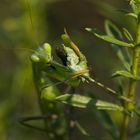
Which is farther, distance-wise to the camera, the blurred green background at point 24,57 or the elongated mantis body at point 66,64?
the blurred green background at point 24,57

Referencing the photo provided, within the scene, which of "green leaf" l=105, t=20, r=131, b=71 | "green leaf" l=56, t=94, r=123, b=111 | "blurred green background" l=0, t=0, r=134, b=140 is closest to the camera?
"green leaf" l=56, t=94, r=123, b=111

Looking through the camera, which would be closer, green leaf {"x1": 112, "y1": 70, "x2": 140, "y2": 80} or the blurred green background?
green leaf {"x1": 112, "y1": 70, "x2": 140, "y2": 80}

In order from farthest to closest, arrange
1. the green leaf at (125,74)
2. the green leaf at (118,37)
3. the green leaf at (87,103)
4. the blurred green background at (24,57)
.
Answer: the blurred green background at (24,57), the green leaf at (118,37), the green leaf at (87,103), the green leaf at (125,74)

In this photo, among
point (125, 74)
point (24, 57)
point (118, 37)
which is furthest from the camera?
point (24, 57)

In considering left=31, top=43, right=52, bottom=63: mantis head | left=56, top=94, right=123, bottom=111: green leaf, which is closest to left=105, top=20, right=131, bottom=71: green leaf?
left=56, top=94, right=123, bottom=111: green leaf

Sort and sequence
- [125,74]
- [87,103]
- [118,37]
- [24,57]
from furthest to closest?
[24,57] → [118,37] → [87,103] → [125,74]

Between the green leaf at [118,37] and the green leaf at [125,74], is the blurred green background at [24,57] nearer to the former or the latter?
A: the green leaf at [118,37]

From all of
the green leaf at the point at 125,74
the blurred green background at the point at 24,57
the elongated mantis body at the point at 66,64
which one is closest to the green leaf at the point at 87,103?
the elongated mantis body at the point at 66,64

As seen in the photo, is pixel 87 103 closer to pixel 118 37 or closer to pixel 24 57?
pixel 118 37

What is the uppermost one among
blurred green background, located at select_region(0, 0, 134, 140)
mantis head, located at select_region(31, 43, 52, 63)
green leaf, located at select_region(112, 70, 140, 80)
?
mantis head, located at select_region(31, 43, 52, 63)

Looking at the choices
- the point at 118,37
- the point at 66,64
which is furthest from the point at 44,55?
the point at 118,37

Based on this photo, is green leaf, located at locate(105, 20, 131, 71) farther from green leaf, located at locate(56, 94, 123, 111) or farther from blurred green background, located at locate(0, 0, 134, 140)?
blurred green background, located at locate(0, 0, 134, 140)

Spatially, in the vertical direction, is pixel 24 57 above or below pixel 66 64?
below

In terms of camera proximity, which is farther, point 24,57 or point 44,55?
point 24,57
